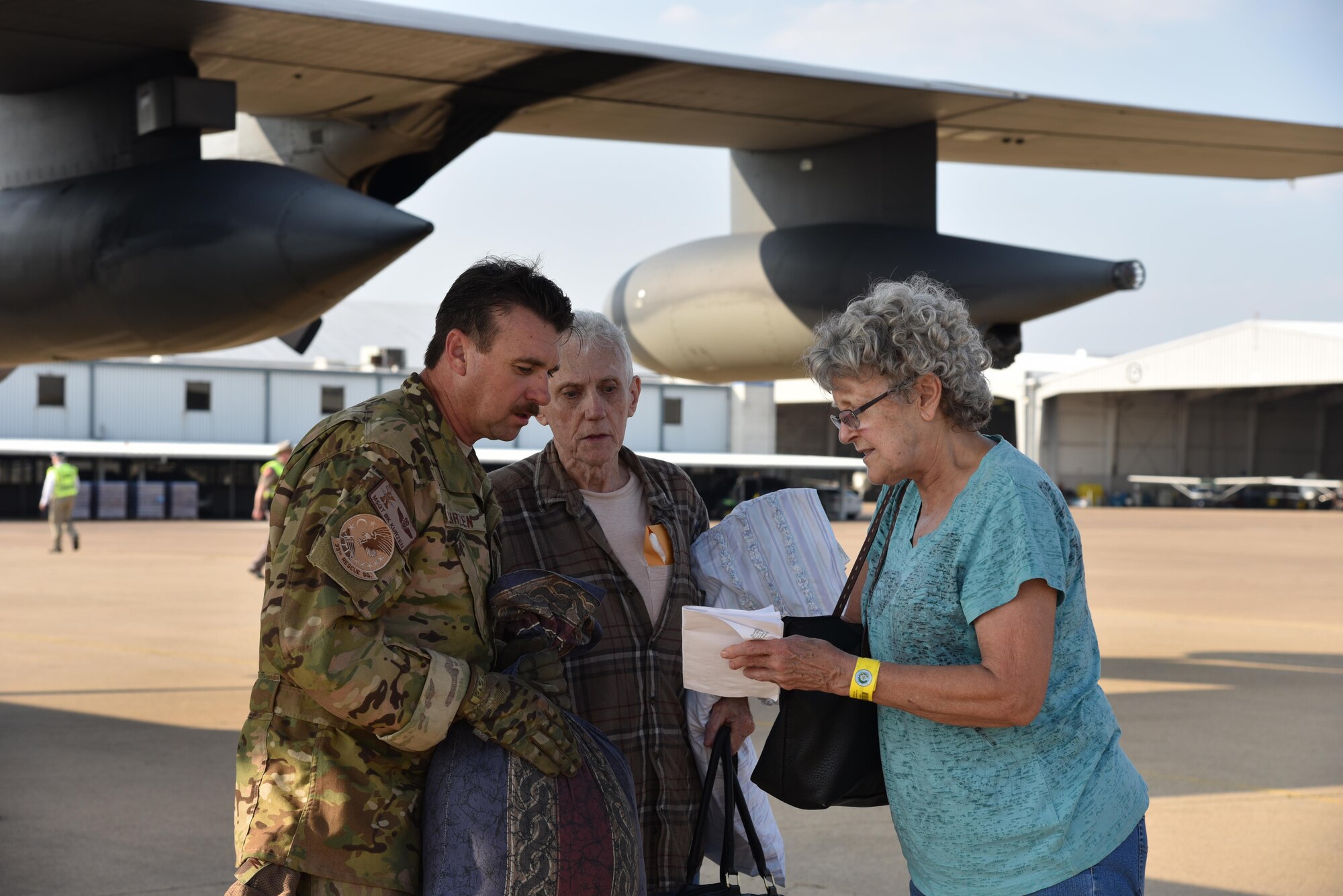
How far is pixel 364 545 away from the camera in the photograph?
7.11ft

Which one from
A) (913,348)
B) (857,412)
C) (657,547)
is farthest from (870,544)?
(657,547)

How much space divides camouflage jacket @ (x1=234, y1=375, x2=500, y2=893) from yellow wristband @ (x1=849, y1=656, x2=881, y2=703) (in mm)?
688

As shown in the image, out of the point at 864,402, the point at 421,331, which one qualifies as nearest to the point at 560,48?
the point at 864,402

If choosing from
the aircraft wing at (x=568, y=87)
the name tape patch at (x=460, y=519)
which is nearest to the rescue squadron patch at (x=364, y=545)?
the name tape patch at (x=460, y=519)

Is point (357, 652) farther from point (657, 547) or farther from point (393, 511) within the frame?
point (657, 547)

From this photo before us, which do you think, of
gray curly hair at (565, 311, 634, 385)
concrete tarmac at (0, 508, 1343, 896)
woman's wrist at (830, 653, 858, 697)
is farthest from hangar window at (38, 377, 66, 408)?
woman's wrist at (830, 653, 858, 697)

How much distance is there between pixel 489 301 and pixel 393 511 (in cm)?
47

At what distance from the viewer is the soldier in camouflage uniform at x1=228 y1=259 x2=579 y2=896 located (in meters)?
2.14

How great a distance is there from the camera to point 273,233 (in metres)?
6.04

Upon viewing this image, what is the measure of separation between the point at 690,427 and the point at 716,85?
35.7m

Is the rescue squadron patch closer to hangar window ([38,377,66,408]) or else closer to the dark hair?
the dark hair

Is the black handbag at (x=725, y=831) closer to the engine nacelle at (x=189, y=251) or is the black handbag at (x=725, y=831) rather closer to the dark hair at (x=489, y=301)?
the dark hair at (x=489, y=301)

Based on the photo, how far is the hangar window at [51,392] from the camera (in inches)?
1396

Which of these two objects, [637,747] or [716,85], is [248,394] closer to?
[716,85]
